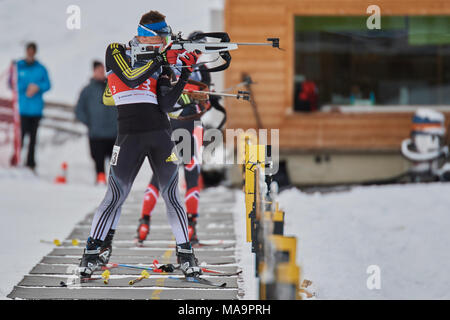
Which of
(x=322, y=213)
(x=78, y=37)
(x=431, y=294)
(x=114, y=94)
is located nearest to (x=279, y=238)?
(x=114, y=94)

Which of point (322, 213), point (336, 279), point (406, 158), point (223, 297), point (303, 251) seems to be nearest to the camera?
point (223, 297)

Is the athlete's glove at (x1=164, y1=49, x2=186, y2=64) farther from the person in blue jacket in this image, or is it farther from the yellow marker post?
the person in blue jacket

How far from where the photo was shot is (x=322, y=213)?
9.46 meters

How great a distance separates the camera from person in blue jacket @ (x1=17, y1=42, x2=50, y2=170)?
40.3ft

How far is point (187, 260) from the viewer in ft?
18.2

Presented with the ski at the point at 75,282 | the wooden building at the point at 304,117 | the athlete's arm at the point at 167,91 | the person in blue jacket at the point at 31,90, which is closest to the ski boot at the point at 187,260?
the ski at the point at 75,282

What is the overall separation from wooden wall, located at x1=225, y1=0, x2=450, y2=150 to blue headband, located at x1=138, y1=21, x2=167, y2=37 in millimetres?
7569

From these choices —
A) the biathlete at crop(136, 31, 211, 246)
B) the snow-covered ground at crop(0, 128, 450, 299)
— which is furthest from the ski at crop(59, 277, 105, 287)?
the biathlete at crop(136, 31, 211, 246)

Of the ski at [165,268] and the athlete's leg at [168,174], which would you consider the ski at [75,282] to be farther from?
the athlete's leg at [168,174]

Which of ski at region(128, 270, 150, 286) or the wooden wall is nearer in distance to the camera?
Result: ski at region(128, 270, 150, 286)

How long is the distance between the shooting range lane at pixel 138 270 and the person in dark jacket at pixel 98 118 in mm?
2337

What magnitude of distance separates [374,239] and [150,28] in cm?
441
